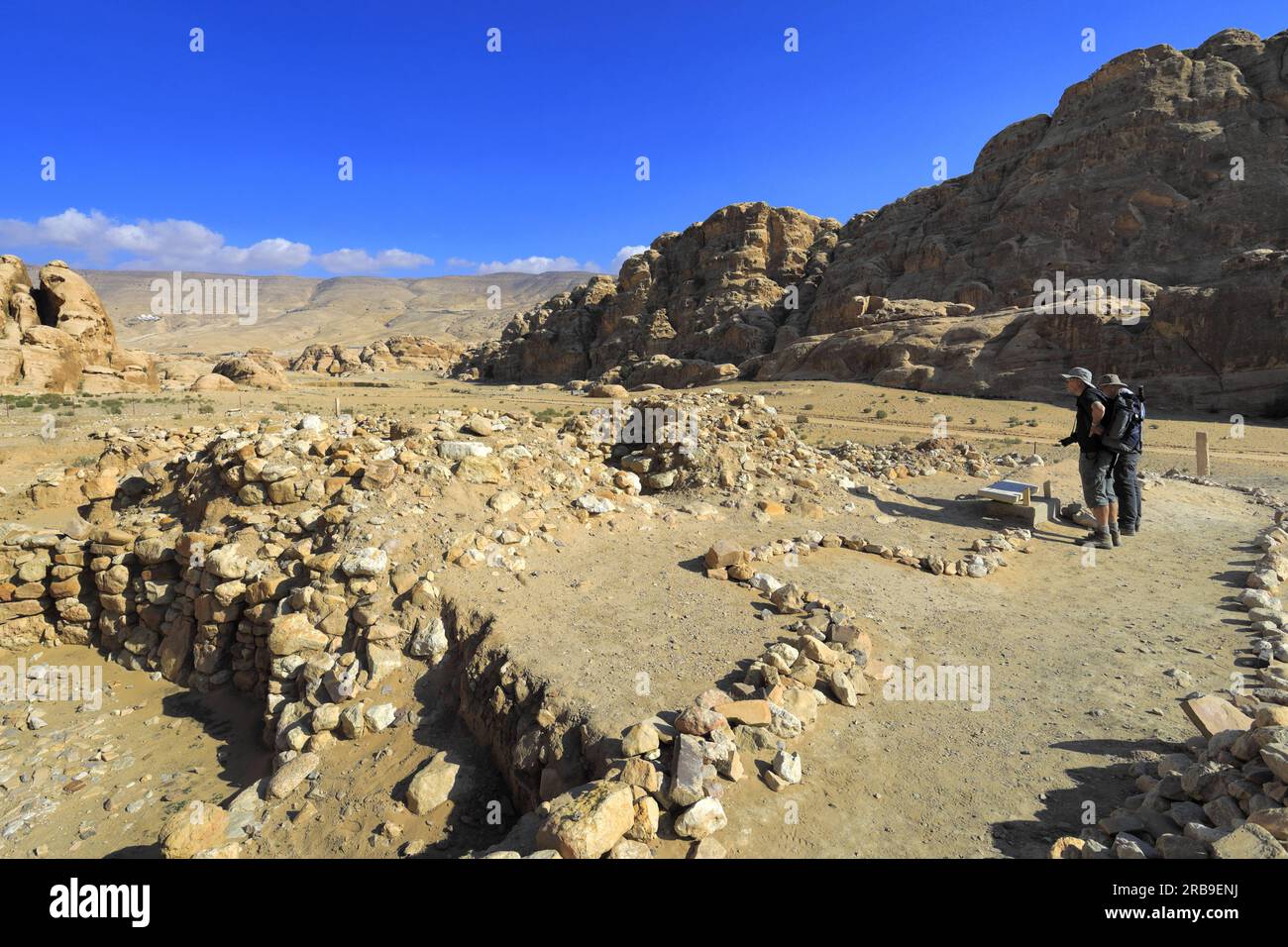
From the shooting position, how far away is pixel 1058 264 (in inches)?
1382

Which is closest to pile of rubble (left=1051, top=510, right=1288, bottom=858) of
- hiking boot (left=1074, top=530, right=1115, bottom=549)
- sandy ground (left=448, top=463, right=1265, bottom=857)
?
sandy ground (left=448, top=463, right=1265, bottom=857)

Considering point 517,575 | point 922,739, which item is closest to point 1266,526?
point 922,739

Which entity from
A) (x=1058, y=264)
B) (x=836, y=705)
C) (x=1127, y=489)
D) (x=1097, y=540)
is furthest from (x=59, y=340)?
(x=1058, y=264)

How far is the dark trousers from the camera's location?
25.3 ft

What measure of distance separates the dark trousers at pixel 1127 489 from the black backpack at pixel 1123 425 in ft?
0.64

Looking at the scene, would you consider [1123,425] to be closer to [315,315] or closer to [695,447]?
[695,447]

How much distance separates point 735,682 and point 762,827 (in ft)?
4.32

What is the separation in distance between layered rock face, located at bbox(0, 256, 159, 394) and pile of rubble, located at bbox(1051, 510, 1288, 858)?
111ft

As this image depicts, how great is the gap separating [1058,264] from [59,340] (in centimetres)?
5084

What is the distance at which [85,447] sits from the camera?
1438cm

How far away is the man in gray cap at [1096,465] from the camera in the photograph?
24.3 ft

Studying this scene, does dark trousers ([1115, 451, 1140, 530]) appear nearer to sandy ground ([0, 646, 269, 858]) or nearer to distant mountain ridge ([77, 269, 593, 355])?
sandy ground ([0, 646, 269, 858])

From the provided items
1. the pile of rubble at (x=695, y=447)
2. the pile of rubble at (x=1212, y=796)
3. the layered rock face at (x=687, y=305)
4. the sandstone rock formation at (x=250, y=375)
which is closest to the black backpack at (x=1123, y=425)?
the pile of rubble at (x=695, y=447)

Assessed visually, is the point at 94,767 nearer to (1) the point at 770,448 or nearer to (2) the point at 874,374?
(1) the point at 770,448
